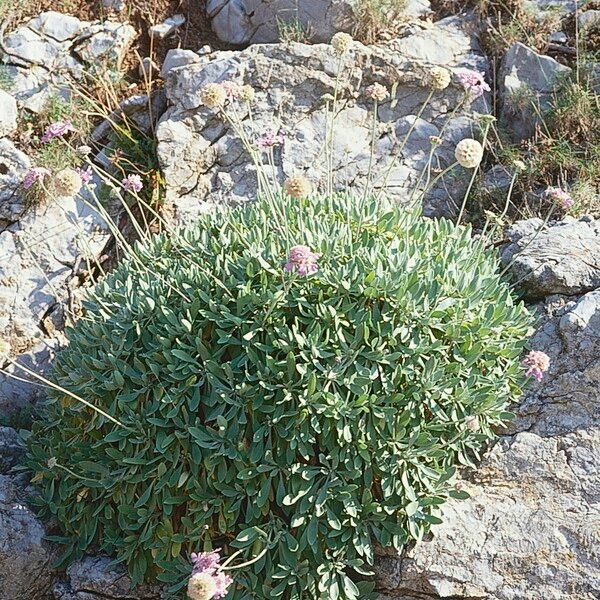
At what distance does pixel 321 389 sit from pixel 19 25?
16.0ft

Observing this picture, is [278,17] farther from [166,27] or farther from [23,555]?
[23,555]

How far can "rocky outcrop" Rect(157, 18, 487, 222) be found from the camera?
20.6 feet

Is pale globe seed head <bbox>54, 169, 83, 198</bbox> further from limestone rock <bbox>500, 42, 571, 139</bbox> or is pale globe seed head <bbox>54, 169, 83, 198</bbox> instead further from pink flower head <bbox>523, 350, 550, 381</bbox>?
limestone rock <bbox>500, 42, 571, 139</bbox>

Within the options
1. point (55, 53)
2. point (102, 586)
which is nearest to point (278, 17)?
point (55, 53)

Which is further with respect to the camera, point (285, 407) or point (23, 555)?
point (23, 555)

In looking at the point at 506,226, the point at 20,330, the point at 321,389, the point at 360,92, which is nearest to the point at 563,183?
the point at 506,226

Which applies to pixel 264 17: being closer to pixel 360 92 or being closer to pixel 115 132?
pixel 360 92

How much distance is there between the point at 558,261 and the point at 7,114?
4291 millimetres

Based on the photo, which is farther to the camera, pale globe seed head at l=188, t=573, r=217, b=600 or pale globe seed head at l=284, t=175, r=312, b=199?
pale globe seed head at l=284, t=175, r=312, b=199

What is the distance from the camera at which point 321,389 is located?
12.4 feet

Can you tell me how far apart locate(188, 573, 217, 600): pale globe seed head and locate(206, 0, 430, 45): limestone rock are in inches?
196

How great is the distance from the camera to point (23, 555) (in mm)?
4152

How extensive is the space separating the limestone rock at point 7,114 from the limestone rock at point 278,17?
1.93m

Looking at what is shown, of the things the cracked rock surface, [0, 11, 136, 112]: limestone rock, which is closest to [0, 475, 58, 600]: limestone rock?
the cracked rock surface
